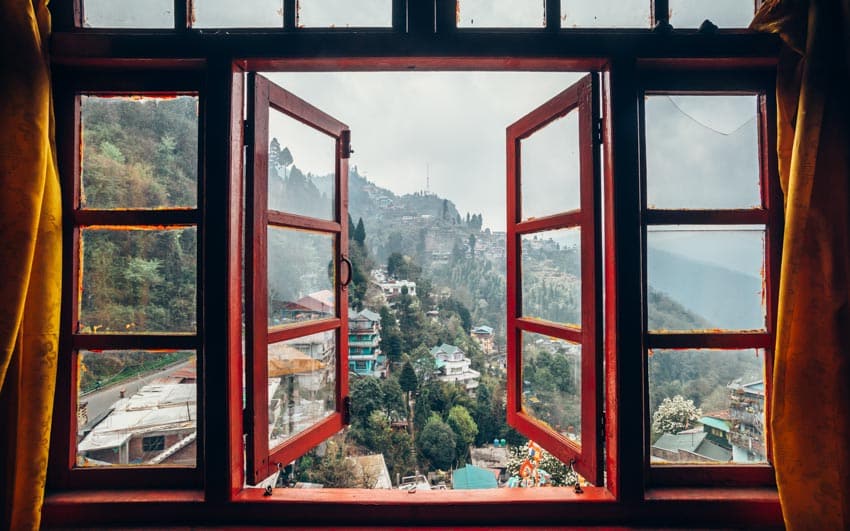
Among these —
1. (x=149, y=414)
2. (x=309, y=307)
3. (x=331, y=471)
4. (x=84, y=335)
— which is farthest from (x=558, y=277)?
(x=331, y=471)

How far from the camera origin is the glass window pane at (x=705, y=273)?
1090mm

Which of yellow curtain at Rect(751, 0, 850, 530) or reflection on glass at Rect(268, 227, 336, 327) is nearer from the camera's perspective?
yellow curtain at Rect(751, 0, 850, 530)

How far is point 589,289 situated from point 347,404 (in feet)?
3.20

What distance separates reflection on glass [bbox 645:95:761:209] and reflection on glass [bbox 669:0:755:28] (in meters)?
0.22

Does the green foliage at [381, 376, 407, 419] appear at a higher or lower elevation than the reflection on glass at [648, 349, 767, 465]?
lower

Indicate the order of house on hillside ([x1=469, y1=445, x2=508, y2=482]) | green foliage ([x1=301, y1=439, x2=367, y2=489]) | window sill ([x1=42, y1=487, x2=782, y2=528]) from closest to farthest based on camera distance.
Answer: window sill ([x1=42, y1=487, x2=782, y2=528]) → green foliage ([x1=301, y1=439, x2=367, y2=489]) → house on hillside ([x1=469, y1=445, x2=508, y2=482])

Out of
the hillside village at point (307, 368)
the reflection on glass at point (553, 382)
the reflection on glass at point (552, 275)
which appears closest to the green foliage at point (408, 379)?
the hillside village at point (307, 368)

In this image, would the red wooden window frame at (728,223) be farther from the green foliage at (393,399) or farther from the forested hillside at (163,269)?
the green foliage at (393,399)

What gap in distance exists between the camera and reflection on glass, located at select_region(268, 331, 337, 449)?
3.81 ft

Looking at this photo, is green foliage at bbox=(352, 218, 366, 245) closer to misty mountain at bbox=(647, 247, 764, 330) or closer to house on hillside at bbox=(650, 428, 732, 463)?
misty mountain at bbox=(647, 247, 764, 330)

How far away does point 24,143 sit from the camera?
872 mm

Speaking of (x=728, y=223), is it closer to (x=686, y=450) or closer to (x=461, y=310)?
(x=686, y=450)

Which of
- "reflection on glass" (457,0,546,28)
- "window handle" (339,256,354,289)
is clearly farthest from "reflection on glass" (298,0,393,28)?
"window handle" (339,256,354,289)

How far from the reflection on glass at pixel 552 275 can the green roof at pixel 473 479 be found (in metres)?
1.37
